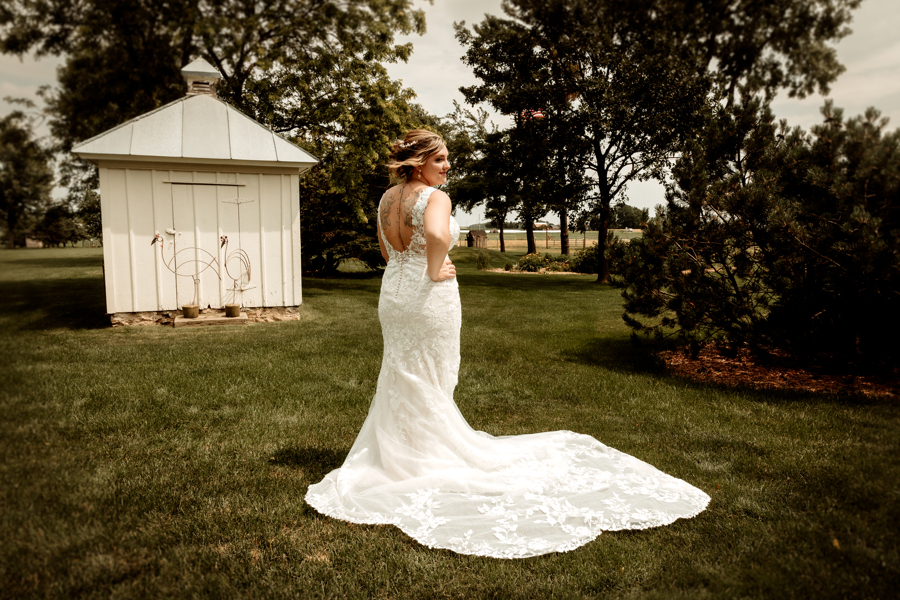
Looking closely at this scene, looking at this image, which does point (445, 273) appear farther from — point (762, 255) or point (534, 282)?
point (534, 282)

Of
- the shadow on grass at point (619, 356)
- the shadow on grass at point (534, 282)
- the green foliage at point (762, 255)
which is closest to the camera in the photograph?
the green foliage at point (762, 255)

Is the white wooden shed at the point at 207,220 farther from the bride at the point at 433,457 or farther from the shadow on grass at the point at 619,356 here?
the shadow on grass at the point at 619,356

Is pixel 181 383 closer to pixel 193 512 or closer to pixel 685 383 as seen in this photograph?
pixel 193 512

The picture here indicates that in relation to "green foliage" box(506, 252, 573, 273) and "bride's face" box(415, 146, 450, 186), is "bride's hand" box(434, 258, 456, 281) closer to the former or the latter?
"bride's face" box(415, 146, 450, 186)

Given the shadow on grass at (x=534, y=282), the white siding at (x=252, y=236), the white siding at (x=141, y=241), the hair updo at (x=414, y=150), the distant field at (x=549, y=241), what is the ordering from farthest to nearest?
the distant field at (x=549, y=241), the shadow on grass at (x=534, y=282), the white siding at (x=252, y=236), the white siding at (x=141, y=241), the hair updo at (x=414, y=150)

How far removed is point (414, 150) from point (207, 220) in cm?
763

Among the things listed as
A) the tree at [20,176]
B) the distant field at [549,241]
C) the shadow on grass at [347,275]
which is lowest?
the shadow on grass at [347,275]

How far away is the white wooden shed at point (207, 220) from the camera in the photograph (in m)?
8.77

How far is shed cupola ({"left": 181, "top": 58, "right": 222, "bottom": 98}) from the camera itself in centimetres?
223

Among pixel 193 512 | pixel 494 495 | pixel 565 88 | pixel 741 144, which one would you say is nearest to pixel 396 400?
pixel 494 495

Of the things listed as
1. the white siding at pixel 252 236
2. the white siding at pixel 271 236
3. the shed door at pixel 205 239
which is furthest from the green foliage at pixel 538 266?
the shed door at pixel 205 239

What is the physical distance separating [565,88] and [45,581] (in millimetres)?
15067

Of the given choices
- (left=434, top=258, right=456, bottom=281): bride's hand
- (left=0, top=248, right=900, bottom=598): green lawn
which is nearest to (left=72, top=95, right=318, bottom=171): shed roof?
(left=0, top=248, right=900, bottom=598): green lawn

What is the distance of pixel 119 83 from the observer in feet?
6.61
